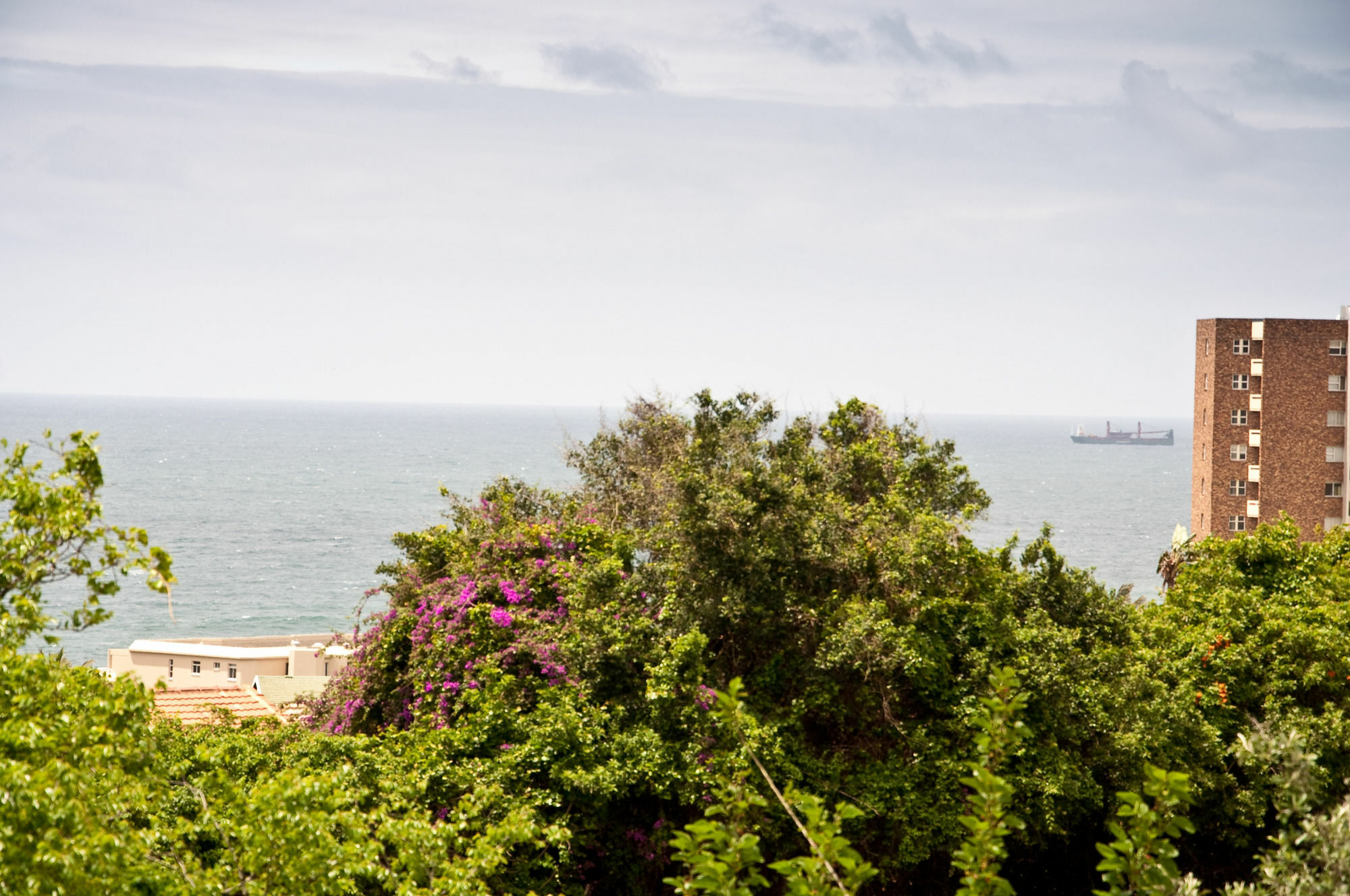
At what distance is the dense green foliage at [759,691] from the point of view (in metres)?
14.3

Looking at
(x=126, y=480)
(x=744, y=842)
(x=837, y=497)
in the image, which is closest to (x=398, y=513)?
(x=126, y=480)

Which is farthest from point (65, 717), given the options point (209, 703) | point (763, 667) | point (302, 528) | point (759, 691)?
point (302, 528)

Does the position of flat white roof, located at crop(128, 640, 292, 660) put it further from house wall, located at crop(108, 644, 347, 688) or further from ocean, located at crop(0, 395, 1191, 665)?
ocean, located at crop(0, 395, 1191, 665)

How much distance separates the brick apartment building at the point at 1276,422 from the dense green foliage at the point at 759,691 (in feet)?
Result: 159

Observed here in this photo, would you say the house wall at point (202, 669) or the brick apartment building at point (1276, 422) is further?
the brick apartment building at point (1276, 422)

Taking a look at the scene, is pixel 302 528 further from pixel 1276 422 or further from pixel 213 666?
pixel 1276 422

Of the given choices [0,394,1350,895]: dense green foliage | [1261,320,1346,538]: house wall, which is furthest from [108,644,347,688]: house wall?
[1261,320,1346,538]: house wall

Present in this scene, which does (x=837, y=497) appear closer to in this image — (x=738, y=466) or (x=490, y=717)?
(x=738, y=466)

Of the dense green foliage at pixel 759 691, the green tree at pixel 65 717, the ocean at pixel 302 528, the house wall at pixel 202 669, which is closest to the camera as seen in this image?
the green tree at pixel 65 717

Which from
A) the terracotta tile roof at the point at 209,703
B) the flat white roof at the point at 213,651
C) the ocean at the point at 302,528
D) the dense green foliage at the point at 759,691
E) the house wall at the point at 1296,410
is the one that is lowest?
the ocean at the point at 302,528

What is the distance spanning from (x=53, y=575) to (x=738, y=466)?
9991mm

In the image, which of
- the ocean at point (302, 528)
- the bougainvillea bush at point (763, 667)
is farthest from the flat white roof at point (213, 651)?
the bougainvillea bush at point (763, 667)

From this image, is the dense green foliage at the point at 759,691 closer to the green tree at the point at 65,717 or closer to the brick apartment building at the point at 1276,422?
the green tree at the point at 65,717

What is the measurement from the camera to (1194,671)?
20.2 m
